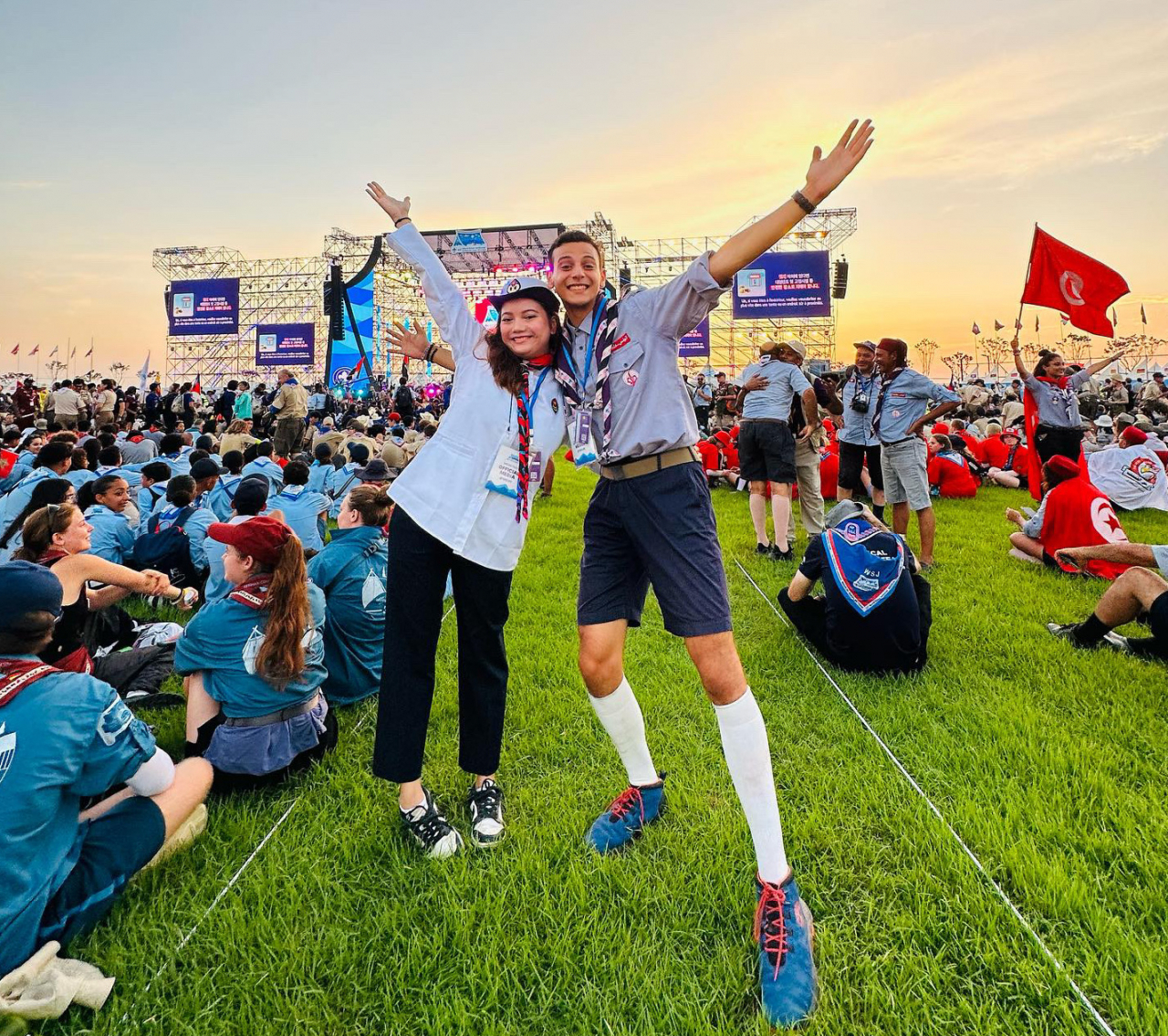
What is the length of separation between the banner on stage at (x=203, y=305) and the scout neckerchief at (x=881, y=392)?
36568 millimetres

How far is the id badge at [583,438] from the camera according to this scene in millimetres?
2109

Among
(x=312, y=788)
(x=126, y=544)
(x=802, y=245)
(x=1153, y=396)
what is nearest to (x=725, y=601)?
(x=312, y=788)

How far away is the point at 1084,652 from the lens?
4004 mm

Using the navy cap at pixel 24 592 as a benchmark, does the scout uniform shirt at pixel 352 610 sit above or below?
below

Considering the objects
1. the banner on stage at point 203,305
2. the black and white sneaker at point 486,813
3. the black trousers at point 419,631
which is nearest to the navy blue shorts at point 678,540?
the black trousers at point 419,631

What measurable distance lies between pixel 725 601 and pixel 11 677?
2.09 m

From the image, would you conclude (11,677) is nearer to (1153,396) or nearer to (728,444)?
(728,444)

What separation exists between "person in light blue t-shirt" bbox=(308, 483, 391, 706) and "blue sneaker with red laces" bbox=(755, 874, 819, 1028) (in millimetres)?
2544

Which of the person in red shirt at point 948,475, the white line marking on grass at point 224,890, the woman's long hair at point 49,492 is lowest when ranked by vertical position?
the white line marking on grass at point 224,890

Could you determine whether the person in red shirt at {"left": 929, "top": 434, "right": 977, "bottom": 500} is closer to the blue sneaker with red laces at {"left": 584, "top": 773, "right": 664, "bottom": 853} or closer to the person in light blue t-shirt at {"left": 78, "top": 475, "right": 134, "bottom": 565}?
the blue sneaker with red laces at {"left": 584, "top": 773, "right": 664, "bottom": 853}

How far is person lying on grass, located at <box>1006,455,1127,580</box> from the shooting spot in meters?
5.70

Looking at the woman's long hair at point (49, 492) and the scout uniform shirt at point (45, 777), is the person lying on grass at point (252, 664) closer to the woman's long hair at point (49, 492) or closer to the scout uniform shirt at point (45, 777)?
the scout uniform shirt at point (45, 777)

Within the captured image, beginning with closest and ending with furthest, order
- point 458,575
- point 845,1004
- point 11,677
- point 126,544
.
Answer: point 845,1004, point 11,677, point 458,575, point 126,544

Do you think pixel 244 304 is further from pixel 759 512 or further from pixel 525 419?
pixel 525 419
